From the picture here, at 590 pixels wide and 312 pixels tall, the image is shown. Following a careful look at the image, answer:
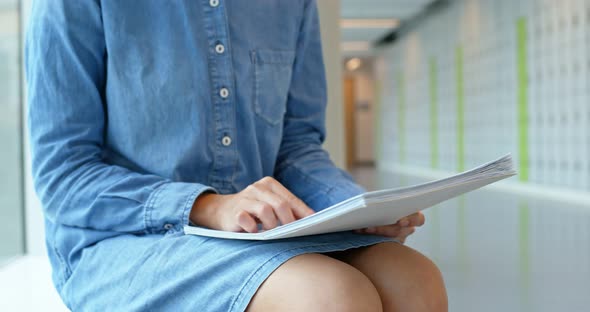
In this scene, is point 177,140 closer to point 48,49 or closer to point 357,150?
point 48,49

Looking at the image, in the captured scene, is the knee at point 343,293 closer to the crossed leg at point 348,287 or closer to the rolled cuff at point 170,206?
the crossed leg at point 348,287

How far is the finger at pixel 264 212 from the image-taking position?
0.89 metres

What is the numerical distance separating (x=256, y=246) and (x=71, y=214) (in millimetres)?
369

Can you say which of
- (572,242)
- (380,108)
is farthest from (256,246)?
(380,108)

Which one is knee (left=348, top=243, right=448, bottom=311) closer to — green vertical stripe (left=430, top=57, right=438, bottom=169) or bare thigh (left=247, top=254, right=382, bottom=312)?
bare thigh (left=247, top=254, right=382, bottom=312)

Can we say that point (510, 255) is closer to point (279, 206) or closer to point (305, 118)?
point (305, 118)

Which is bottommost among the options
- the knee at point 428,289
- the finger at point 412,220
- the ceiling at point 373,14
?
the knee at point 428,289

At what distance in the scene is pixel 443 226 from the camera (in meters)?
5.06

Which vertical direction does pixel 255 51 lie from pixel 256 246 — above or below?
above

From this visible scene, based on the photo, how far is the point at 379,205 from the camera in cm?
80

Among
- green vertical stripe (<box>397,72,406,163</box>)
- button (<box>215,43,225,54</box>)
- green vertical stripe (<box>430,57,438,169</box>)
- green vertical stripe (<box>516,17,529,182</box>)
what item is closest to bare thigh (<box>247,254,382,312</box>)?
button (<box>215,43,225,54</box>)

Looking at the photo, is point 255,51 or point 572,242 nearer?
point 255,51

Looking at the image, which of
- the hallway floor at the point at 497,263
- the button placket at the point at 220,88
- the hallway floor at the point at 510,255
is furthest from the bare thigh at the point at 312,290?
the hallway floor at the point at 510,255

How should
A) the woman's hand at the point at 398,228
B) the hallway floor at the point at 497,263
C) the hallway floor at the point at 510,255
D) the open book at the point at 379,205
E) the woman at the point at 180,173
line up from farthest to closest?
the hallway floor at the point at 510,255, the hallway floor at the point at 497,263, the woman's hand at the point at 398,228, the woman at the point at 180,173, the open book at the point at 379,205
